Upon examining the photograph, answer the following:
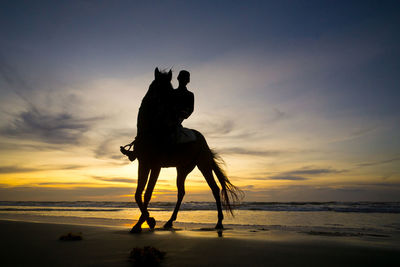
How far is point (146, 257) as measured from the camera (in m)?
2.21

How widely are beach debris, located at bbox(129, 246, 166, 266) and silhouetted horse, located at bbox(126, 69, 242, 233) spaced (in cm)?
188

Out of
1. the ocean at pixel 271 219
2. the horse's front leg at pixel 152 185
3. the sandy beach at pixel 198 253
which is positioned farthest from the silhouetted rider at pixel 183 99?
the ocean at pixel 271 219

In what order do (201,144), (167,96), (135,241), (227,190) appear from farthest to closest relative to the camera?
1. (227,190)
2. (201,144)
3. (167,96)
4. (135,241)

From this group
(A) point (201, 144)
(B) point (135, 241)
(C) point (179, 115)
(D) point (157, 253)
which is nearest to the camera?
(D) point (157, 253)

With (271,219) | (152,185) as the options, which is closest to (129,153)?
(152,185)

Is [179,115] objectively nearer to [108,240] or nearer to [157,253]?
[108,240]

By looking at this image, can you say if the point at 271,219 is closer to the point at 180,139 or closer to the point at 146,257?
the point at 180,139

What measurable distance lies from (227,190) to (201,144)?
139cm

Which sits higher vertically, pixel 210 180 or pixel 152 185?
pixel 210 180

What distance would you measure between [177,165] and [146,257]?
3024 millimetres

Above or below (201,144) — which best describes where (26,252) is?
below

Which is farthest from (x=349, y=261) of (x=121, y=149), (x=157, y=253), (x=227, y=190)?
(x=227, y=190)

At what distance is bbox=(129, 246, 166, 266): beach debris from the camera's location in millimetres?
2150

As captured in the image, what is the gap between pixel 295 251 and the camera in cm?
284
